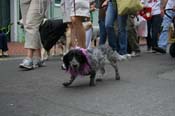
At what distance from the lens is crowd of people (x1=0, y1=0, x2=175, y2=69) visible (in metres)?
8.99

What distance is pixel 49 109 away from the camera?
6.19 meters

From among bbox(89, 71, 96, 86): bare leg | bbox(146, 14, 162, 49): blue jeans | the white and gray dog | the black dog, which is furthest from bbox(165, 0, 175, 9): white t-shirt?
bbox(89, 71, 96, 86): bare leg

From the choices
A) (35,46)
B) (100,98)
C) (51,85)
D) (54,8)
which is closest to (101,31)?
(35,46)

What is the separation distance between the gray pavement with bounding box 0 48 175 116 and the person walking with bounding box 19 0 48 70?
10.7 inches

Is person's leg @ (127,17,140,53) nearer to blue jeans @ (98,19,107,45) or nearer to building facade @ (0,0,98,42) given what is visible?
blue jeans @ (98,19,107,45)

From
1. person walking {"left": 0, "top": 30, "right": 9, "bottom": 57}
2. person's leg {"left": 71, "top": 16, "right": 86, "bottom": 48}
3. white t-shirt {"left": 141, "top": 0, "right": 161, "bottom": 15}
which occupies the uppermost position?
white t-shirt {"left": 141, "top": 0, "right": 161, "bottom": 15}

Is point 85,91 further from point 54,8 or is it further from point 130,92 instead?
point 54,8

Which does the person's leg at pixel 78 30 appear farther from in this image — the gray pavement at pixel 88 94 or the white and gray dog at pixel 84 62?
the white and gray dog at pixel 84 62

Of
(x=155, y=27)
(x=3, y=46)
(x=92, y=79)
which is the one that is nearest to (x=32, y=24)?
(x=92, y=79)

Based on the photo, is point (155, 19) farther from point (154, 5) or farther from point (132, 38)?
point (132, 38)

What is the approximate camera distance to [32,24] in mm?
9539

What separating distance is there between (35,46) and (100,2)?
278cm

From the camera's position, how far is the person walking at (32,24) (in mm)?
9469

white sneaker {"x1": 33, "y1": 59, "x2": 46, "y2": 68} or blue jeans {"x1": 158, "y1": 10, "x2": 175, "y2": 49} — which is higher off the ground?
blue jeans {"x1": 158, "y1": 10, "x2": 175, "y2": 49}
